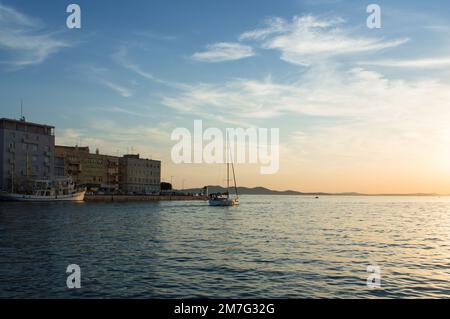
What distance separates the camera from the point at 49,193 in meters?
150

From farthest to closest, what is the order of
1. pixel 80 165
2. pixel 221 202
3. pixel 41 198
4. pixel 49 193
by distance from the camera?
pixel 80 165 → pixel 49 193 → pixel 41 198 → pixel 221 202

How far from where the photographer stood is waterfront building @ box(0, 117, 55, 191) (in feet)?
455

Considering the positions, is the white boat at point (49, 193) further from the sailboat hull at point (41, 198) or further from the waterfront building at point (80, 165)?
the waterfront building at point (80, 165)

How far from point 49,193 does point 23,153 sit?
54.2ft

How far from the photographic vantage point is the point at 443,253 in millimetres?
37938

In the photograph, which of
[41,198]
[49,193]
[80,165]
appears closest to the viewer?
[41,198]

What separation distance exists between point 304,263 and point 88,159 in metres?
178

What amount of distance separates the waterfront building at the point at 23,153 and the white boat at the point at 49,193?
2834 mm

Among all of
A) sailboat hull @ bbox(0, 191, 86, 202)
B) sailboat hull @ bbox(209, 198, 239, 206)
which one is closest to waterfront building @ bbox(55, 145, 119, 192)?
sailboat hull @ bbox(0, 191, 86, 202)

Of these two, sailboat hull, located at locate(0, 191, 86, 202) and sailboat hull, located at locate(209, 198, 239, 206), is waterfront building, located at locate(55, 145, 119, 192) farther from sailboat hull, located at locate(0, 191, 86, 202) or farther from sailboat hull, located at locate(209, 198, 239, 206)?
sailboat hull, located at locate(209, 198, 239, 206)

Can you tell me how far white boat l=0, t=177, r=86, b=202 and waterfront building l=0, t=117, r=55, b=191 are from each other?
2.83 m

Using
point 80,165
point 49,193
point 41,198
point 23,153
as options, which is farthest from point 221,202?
point 80,165

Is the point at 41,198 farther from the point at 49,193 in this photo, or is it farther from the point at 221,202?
the point at 221,202
